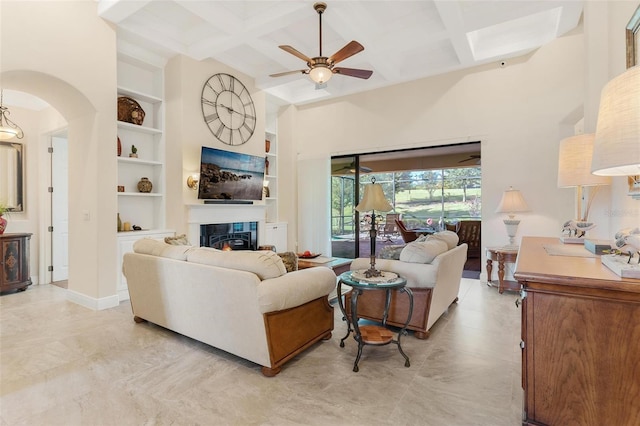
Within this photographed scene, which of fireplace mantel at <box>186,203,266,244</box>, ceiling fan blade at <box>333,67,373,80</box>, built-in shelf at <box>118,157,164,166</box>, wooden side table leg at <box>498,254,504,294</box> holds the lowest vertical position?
wooden side table leg at <box>498,254,504,294</box>

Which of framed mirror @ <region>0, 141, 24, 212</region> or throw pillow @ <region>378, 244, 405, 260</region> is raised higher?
framed mirror @ <region>0, 141, 24, 212</region>

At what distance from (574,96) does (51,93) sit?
6641mm

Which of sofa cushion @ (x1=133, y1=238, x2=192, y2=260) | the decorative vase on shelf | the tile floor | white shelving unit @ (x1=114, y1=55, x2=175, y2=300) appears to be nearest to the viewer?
the tile floor

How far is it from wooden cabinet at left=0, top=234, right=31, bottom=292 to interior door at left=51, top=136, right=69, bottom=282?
49cm

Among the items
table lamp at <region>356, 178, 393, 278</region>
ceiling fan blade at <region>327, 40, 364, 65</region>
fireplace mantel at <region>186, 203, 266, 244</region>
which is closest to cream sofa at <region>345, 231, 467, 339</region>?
table lamp at <region>356, 178, 393, 278</region>

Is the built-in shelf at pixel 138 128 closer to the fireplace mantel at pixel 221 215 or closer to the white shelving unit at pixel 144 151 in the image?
the white shelving unit at pixel 144 151

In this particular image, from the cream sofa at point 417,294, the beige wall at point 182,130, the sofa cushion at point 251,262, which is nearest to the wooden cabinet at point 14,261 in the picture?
the beige wall at point 182,130

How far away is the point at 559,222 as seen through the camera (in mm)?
4500

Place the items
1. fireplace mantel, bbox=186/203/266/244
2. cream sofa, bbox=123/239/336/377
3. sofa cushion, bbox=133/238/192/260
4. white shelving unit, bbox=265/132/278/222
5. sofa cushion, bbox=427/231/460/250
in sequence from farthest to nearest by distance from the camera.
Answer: white shelving unit, bbox=265/132/278/222 → fireplace mantel, bbox=186/203/266/244 → sofa cushion, bbox=427/231/460/250 → sofa cushion, bbox=133/238/192/260 → cream sofa, bbox=123/239/336/377

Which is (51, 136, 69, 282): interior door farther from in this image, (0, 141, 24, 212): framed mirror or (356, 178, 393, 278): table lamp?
(356, 178, 393, 278): table lamp

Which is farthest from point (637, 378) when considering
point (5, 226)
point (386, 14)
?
point (5, 226)

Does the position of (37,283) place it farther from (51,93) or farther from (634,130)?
(634,130)

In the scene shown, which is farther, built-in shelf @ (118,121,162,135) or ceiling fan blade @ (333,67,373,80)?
built-in shelf @ (118,121,162,135)

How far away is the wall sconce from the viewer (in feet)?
16.0
